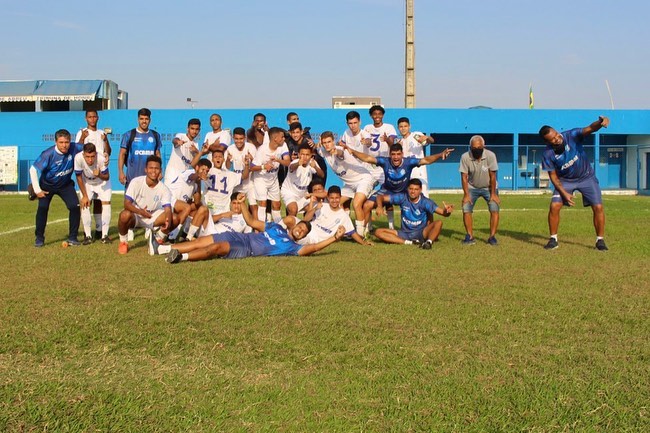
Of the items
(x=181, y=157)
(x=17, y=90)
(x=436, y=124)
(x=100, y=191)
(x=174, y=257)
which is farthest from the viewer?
(x=17, y=90)

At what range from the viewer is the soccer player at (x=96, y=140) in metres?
11.5

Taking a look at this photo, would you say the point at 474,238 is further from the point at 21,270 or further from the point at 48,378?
the point at 48,378

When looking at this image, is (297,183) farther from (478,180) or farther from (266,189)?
(478,180)

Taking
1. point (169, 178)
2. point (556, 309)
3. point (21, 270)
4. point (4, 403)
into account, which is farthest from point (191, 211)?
point (4, 403)

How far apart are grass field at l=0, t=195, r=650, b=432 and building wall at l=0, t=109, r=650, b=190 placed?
2667 cm

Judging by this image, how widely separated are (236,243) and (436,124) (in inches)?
1085

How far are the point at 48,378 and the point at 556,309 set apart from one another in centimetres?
417

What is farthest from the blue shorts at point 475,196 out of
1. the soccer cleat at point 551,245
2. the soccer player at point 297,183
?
the soccer player at point 297,183

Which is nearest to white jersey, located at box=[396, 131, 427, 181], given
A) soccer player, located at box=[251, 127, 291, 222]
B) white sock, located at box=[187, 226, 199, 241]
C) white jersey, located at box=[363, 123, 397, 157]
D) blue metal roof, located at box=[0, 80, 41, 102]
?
white jersey, located at box=[363, 123, 397, 157]

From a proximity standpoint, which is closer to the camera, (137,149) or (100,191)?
(100,191)

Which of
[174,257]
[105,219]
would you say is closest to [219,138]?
[105,219]

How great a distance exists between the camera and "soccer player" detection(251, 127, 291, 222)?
460 inches

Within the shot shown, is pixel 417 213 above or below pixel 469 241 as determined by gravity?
above

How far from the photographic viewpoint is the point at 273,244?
30.3ft
